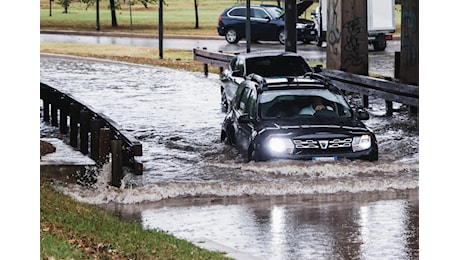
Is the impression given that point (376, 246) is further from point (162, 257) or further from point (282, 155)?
point (282, 155)

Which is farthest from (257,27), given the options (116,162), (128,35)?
(116,162)

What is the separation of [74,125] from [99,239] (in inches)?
401

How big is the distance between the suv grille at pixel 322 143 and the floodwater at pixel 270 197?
10.7 inches

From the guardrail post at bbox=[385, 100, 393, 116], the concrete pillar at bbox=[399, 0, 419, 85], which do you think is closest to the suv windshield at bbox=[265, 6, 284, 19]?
the concrete pillar at bbox=[399, 0, 419, 85]

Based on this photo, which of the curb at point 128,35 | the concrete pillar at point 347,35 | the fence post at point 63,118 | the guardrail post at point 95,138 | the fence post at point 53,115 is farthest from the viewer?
the curb at point 128,35

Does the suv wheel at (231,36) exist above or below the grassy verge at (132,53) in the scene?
above

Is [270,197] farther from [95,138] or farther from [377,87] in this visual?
[377,87]

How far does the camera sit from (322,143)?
1789cm

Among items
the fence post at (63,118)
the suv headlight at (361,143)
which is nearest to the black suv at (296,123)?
the suv headlight at (361,143)

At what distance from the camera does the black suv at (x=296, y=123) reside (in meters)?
17.9

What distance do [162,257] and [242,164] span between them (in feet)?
24.3

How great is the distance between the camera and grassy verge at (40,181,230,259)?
1106 cm

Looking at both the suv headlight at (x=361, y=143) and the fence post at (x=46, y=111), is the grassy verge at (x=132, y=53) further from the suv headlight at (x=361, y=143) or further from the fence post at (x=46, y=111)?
the suv headlight at (x=361, y=143)

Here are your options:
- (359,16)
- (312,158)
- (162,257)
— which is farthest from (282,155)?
(359,16)
